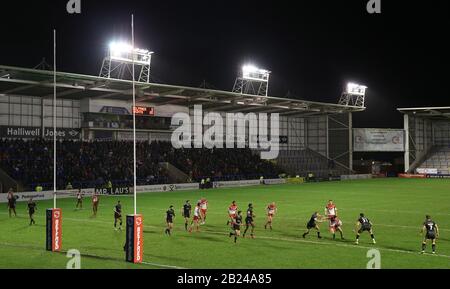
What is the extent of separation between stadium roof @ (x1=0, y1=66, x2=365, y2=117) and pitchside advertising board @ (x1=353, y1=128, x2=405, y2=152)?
657 cm

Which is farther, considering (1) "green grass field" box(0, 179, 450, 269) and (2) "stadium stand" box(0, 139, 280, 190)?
(2) "stadium stand" box(0, 139, 280, 190)

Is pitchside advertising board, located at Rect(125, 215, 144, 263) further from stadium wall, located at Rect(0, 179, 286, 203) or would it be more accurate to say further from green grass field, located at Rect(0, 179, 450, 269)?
stadium wall, located at Rect(0, 179, 286, 203)

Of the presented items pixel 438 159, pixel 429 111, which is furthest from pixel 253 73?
pixel 438 159

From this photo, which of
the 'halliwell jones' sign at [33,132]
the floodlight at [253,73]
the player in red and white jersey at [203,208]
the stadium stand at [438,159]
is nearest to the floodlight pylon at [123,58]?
the 'halliwell jones' sign at [33,132]

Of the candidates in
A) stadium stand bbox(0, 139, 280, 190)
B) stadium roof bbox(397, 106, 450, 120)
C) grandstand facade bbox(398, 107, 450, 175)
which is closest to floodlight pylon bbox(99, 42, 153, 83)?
stadium stand bbox(0, 139, 280, 190)

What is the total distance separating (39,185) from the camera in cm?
4931

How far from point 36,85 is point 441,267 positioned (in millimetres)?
42076

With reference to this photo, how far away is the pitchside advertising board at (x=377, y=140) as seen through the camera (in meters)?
86.1

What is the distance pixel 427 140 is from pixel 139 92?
5922 centimetres

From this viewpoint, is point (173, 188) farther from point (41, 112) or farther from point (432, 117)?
point (432, 117)

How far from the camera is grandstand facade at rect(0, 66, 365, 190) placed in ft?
167

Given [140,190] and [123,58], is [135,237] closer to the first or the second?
[140,190]

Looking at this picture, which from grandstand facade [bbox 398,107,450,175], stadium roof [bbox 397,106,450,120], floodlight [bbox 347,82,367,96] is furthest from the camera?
grandstand facade [bbox 398,107,450,175]
